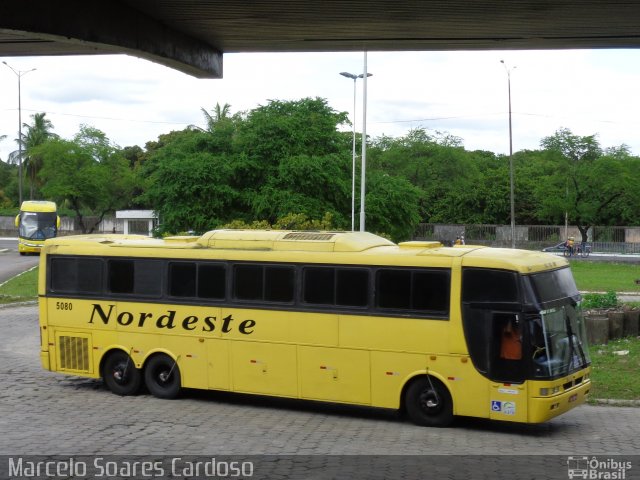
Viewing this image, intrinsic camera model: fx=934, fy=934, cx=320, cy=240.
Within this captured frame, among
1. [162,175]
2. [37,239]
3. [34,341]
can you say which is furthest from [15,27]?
[37,239]

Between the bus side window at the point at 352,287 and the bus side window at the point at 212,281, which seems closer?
the bus side window at the point at 352,287

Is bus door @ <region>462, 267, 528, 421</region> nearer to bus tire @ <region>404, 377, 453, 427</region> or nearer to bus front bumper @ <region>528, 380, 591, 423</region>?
bus front bumper @ <region>528, 380, 591, 423</region>

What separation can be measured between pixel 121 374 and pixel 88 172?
6255cm

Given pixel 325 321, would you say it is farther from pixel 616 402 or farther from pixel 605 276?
pixel 605 276

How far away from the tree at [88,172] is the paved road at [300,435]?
6209cm

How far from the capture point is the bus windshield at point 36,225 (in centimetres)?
6353

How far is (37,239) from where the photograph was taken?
2512 inches

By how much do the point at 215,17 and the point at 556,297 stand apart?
6.91 m

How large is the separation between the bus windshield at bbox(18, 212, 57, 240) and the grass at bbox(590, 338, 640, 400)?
4981 cm

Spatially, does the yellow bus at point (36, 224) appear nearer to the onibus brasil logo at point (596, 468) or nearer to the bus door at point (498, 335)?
the bus door at point (498, 335)

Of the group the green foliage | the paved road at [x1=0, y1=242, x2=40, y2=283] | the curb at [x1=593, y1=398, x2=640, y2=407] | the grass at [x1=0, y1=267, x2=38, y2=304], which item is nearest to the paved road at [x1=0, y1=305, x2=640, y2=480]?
the curb at [x1=593, y1=398, x2=640, y2=407]

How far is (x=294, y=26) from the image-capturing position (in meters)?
15.8

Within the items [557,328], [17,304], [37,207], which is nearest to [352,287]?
[557,328]

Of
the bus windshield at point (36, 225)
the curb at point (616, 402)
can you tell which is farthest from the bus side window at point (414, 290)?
the bus windshield at point (36, 225)
